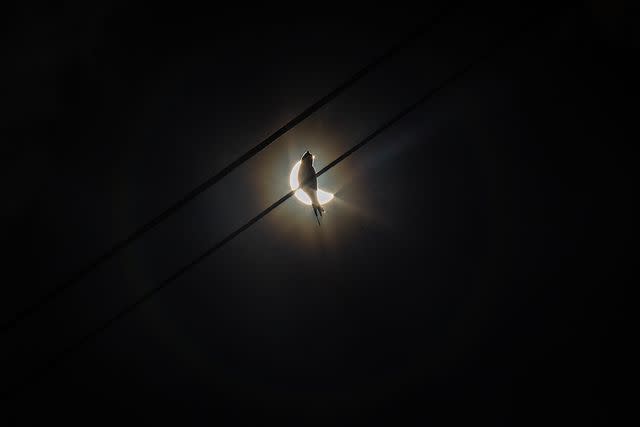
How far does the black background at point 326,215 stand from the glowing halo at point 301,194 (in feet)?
0.21

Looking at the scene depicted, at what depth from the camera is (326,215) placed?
3.51 meters

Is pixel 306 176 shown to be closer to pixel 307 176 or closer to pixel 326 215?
pixel 307 176

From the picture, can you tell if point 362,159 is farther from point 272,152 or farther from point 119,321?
point 119,321

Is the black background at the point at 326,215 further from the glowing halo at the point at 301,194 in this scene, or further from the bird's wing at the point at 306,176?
the bird's wing at the point at 306,176

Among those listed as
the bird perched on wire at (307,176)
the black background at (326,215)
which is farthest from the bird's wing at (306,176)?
the black background at (326,215)

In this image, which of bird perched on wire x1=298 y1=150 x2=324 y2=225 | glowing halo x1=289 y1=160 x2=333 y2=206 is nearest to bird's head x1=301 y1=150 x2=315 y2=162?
bird perched on wire x1=298 y1=150 x2=324 y2=225

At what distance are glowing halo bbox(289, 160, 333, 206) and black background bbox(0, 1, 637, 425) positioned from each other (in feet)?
0.21

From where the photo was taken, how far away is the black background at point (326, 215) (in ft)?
9.49

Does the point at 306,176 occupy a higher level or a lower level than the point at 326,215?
lower

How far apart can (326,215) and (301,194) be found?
343mm

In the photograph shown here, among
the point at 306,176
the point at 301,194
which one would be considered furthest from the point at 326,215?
the point at 306,176

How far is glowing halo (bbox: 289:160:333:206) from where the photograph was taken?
314 cm

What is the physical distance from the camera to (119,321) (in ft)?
12.0

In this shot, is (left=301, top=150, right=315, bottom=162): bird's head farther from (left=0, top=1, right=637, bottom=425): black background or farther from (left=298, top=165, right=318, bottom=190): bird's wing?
(left=0, top=1, right=637, bottom=425): black background
